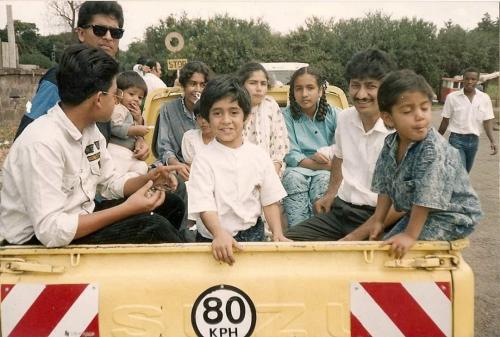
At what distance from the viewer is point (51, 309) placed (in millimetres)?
1985

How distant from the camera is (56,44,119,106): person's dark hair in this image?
7.64 feet

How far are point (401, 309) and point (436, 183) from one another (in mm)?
505

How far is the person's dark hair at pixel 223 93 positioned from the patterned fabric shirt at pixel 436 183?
0.81 metres

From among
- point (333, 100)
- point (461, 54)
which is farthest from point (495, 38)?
point (333, 100)

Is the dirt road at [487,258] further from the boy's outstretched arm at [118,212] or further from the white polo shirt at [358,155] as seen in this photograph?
the boy's outstretched arm at [118,212]

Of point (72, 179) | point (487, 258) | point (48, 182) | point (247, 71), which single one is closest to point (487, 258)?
point (487, 258)

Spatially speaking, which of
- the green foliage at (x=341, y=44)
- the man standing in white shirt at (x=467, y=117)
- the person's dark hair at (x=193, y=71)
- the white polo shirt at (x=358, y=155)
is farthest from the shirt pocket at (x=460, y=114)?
the green foliage at (x=341, y=44)

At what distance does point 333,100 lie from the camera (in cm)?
479

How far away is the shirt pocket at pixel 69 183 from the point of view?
2312mm

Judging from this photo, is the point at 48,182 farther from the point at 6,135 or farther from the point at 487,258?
the point at 6,135

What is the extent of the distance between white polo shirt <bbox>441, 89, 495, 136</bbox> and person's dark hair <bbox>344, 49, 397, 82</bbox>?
524 centimetres

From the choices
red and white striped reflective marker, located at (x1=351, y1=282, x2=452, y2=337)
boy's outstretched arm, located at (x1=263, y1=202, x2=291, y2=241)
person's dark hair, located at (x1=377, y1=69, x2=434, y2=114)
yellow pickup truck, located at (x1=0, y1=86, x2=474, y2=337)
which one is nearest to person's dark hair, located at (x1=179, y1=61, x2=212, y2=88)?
boy's outstretched arm, located at (x1=263, y1=202, x2=291, y2=241)

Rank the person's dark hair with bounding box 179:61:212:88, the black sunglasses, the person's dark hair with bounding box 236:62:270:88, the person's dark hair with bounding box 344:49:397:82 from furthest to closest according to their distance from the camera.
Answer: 1. the person's dark hair with bounding box 179:61:212:88
2. the person's dark hair with bounding box 236:62:270:88
3. the black sunglasses
4. the person's dark hair with bounding box 344:49:397:82

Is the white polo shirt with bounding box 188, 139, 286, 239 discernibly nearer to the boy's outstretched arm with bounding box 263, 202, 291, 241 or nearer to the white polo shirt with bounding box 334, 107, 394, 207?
the boy's outstretched arm with bounding box 263, 202, 291, 241
